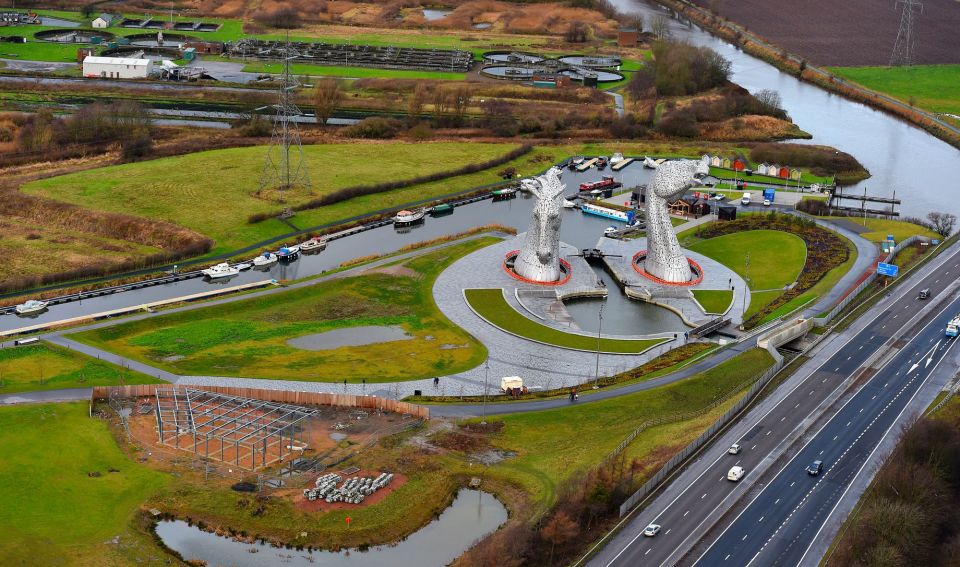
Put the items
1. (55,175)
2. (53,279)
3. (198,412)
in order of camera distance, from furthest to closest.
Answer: (55,175) → (53,279) → (198,412)

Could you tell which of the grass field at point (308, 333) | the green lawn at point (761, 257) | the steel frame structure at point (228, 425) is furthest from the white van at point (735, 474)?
the green lawn at point (761, 257)

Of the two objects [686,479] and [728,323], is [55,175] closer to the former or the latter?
[728,323]

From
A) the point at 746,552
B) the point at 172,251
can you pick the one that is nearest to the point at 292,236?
the point at 172,251

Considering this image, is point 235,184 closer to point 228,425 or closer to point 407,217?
point 407,217

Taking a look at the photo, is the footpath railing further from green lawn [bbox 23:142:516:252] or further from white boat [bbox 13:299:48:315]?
green lawn [bbox 23:142:516:252]

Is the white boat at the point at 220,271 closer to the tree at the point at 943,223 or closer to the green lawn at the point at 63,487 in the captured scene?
the green lawn at the point at 63,487

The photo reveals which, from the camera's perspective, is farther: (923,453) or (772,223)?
(772,223)
